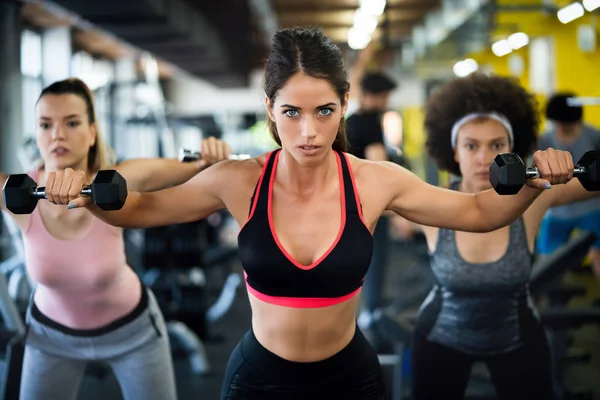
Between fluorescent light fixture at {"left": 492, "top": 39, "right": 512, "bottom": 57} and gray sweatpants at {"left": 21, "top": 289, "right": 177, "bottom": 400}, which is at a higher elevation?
fluorescent light fixture at {"left": 492, "top": 39, "right": 512, "bottom": 57}

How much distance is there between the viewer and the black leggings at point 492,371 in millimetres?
1951

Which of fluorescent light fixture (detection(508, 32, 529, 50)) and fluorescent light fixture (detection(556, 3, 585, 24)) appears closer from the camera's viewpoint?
fluorescent light fixture (detection(556, 3, 585, 24))

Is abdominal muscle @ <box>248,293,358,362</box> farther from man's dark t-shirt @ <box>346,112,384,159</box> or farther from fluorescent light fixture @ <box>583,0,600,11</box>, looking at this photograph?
fluorescent light fixture @ <box>583,0,600,11</box>

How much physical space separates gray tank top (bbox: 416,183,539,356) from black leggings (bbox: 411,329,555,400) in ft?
0.09

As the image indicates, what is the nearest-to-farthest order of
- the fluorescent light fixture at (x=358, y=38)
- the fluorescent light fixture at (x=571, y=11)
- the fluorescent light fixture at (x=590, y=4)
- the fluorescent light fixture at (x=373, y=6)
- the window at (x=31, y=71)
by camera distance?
the fluorescent light fixture at (x=590, y=4)
the fluorescent light fixture at (x=571, y=11)
the fluorescent light fixture at (x=373, y=6)
the window at (x=31, y=71)
the fluorescent light fixture at (x=358, y=38)

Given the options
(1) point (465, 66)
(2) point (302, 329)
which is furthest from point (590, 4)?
(1) point (465, 66)

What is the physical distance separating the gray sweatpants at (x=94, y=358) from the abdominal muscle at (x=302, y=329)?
0.55m

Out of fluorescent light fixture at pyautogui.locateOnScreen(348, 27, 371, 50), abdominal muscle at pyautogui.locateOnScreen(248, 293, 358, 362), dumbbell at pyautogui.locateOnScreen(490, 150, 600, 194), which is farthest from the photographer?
fluorescent light fixture at pyautogui.locateOnScreen(348, 27, 371, 50)

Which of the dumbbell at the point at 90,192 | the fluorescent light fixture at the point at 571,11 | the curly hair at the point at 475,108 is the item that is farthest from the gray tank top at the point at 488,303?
the fluorescent light fixture at the point at 571,11

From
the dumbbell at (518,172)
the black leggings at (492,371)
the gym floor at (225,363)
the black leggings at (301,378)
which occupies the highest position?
the dumbbell at (518,172)

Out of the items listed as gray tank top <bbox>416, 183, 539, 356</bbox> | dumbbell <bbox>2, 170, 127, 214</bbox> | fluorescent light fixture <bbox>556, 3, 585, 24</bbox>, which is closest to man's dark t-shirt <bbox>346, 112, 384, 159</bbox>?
gray tank top <bbox>416, 183, 539, 356</bbox>

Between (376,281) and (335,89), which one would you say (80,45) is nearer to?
(376,281)

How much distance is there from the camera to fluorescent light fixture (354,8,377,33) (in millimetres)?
8387

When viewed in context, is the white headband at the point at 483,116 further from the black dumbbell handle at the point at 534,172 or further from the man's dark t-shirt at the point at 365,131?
the man's dark t-shirt at the point at 365,131
